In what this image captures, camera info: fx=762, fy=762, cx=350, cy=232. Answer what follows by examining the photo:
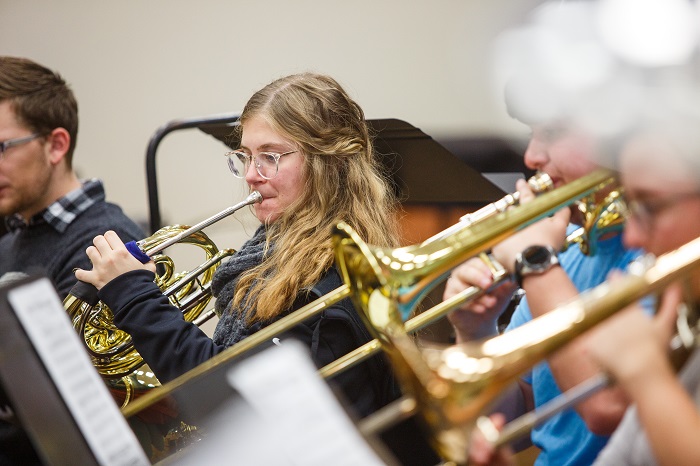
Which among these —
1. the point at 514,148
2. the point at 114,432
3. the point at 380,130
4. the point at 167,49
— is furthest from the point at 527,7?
the point at 114,432

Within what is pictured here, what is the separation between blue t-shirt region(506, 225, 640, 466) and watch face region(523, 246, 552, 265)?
0.15 metres

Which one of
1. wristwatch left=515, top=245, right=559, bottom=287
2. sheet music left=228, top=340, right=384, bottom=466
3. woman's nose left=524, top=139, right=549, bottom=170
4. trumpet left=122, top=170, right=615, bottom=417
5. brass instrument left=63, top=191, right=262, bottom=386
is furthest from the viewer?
brass instrument left=63, top=191, right=262, bottom=386

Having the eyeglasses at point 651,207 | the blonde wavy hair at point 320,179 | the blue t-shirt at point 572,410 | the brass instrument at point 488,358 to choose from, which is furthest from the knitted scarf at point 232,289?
the eyeglasses at point 651,207

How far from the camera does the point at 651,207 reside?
1.00 metres

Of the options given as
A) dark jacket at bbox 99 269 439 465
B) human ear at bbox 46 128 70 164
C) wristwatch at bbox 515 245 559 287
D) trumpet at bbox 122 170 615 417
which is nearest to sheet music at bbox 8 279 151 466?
trumpet at bbox 122 170 615 417

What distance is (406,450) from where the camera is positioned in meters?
1.58

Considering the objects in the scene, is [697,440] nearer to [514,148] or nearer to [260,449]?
[260,449]

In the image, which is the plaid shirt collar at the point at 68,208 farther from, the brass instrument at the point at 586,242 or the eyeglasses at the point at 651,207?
the eyeglasses at the point at 651,207

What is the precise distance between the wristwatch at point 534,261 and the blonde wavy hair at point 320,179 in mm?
431

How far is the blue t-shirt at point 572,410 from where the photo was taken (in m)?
1.23

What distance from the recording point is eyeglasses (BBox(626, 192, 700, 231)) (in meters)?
0.97

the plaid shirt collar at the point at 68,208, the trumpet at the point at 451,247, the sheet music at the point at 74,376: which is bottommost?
the trumpet at the point at 451,247

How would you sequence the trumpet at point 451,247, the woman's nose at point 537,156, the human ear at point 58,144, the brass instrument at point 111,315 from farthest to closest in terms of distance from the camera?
the human ear at point 58,144, the brass instrument at point 111,315, the woman's nose at point 537,156, the trumpet at point 451,247

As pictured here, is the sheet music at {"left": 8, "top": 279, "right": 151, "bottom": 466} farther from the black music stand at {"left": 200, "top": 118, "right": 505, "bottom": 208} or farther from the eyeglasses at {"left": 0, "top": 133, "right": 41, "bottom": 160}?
the eyeglasses at {"left": 0, "top": 133, "right": 41, "bottom": 160}
